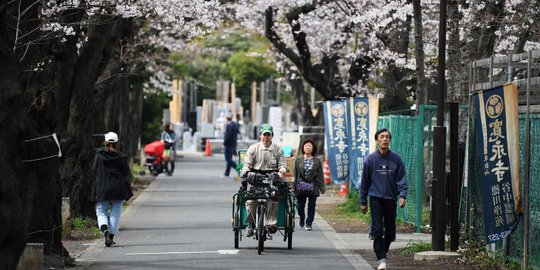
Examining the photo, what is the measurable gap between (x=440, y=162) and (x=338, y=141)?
11.7m

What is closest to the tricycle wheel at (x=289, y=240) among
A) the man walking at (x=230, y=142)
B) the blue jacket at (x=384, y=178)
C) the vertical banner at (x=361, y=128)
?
the blue jacket at (x=384, y=178)

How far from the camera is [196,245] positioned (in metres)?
19.0

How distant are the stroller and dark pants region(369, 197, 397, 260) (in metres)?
26.2

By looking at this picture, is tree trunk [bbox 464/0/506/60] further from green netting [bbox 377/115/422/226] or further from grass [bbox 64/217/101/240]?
grass [bbox 64/217/101/240]

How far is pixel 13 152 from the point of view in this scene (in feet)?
36.3

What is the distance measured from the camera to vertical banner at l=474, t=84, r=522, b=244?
14.6 m

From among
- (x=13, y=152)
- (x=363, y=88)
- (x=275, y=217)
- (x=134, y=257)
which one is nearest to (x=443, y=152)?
(x=275, y=217)

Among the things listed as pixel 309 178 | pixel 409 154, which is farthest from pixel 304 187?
pixel 409 154

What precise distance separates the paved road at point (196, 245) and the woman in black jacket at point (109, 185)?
0.38 metres

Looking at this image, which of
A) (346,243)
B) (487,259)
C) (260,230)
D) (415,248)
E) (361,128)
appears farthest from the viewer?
(361,128)

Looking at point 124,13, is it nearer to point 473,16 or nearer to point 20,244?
point 473,16

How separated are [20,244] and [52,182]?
564 cm

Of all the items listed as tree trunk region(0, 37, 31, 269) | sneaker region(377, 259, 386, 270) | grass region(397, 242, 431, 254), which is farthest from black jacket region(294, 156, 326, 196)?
Answer: tree trunk region(0, 37, 31, 269)

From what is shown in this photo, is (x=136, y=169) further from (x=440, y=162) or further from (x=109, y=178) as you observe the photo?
(x=440, y=162)
